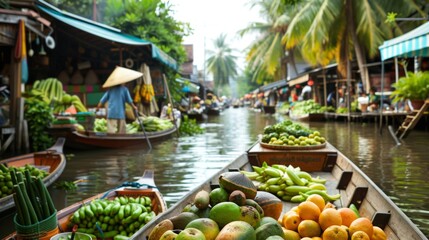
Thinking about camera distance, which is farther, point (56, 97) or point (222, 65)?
point (222, 65)

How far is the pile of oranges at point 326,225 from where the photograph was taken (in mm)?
2248

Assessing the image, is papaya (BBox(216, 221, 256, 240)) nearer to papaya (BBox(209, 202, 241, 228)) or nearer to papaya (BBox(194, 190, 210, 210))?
papaya (BBox(209, 202, 241, 228))

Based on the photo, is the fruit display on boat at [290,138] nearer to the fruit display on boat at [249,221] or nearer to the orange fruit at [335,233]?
the fruit display on boat at [249,221]

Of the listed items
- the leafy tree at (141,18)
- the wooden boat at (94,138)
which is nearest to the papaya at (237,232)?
the wooden boat at (94,138)

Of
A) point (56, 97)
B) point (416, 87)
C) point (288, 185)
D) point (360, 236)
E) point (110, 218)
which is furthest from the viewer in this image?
point (416, 87)

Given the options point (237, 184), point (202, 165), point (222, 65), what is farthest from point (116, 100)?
point (222, 65)

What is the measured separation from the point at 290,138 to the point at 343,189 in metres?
2.09

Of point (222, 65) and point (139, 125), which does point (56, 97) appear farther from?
point (222, 65)

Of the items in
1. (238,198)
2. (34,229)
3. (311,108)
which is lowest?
(34,229)

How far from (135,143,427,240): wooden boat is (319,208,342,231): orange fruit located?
390 millimetres

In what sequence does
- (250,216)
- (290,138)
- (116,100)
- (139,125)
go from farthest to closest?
(139,125)
(116,100)
(290,138)
(250,216)

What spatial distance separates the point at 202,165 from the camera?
8406 millimetres

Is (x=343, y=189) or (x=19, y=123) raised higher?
(x=19, y=123)

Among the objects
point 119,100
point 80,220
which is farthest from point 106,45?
point 80,220
